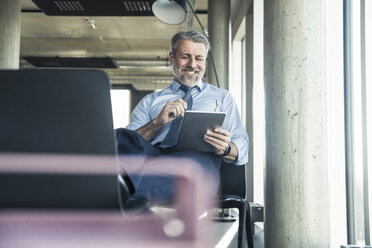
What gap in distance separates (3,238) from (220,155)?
895 mm

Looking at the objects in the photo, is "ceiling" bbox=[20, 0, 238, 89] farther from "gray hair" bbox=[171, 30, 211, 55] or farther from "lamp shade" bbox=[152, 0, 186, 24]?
"gray hair" bbox=[171, 30, 211, 55]

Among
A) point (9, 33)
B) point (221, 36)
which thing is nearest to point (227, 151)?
point (9, 33)

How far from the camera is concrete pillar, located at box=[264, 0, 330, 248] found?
184 cm

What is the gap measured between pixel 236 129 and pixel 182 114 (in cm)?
32

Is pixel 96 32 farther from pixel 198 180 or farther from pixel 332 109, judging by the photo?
pixel 198 180

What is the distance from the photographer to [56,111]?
3.21 ft

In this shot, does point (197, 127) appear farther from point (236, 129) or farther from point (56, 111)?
point (56, 111)

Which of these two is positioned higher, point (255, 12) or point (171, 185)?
point (255, 12)

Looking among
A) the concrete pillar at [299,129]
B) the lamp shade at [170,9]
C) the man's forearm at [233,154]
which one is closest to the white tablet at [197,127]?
the man's forearm at [233,154]

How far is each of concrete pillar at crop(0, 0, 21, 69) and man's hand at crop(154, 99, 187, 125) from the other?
12.3 ft

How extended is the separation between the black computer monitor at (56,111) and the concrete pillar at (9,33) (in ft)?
14.0

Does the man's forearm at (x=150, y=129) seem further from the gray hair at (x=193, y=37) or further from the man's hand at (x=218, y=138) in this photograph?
the gray hair at (x=193, y=37)

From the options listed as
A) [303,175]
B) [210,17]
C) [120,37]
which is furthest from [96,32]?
[303,175]

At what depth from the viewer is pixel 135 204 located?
1186 mm
